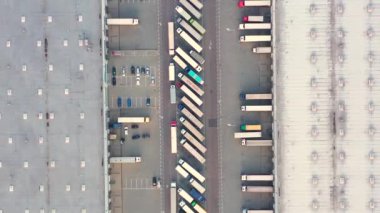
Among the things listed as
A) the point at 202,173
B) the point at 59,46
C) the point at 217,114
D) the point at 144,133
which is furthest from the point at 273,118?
the point at 59,46

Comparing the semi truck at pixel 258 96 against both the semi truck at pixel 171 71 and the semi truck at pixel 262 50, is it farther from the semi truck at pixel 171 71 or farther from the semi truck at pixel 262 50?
the semi truck at pixel 171 71

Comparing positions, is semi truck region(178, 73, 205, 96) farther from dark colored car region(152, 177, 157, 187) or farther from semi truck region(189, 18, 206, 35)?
dark colored car region(152, 177, 157, 187)

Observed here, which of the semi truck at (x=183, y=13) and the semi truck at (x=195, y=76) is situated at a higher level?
the semi truck at (x=183, y=13)

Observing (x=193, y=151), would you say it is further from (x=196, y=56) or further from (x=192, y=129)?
(x=196, y=56)

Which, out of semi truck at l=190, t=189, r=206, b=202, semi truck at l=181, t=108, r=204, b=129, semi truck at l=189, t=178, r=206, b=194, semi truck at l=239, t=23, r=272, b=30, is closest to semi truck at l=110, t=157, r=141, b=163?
semi truck at l=189, t=178, r=206, b=194

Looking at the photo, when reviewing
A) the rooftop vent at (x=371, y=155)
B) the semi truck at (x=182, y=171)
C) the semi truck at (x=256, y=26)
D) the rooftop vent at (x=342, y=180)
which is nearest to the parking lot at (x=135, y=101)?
the semi truck at (x=182, y=171)
